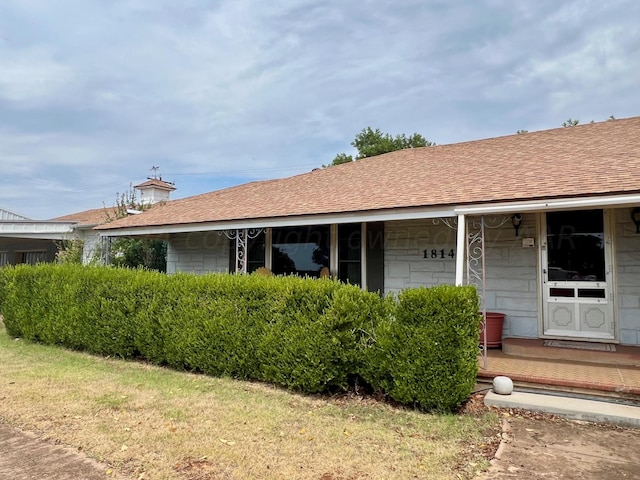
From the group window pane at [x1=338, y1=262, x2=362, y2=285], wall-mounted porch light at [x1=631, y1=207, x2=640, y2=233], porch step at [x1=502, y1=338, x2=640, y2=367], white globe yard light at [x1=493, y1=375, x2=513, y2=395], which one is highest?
wall-mounted porch light at [x1=631, y1=207, x2=640, y2=233]

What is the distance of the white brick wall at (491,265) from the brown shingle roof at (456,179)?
0.99 metres

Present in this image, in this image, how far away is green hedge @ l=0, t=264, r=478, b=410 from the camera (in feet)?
16.2

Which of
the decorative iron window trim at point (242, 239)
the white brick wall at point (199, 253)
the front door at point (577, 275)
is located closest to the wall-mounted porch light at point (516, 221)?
the front door at point (577, 275)

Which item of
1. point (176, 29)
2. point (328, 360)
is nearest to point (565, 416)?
point (328, 360)

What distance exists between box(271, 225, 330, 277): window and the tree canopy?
61.7 ft

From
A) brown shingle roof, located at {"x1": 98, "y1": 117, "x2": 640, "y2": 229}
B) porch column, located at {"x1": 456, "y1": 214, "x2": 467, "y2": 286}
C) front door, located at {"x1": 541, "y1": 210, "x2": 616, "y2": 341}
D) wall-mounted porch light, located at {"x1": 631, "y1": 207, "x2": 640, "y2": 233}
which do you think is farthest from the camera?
front door, located at {"x1": 541, "y1": 210, "x2": 616, "y2": 341}

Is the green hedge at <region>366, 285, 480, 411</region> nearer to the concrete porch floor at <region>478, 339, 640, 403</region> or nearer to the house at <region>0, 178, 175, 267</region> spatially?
the concrete porch floor at <region>478, 339, 640, 403</region>

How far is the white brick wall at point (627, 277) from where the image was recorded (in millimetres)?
6738

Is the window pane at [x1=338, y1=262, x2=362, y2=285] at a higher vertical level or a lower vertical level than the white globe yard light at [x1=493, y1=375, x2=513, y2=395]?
higher

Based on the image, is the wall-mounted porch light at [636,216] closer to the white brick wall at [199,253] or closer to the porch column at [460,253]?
the porch column at [460,253]

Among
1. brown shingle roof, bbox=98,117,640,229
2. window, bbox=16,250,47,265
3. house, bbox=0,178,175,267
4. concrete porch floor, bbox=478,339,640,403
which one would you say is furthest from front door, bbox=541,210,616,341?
window, bbox=16,250,47,265

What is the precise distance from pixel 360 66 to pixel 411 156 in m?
4.00

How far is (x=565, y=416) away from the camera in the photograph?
15.6ft

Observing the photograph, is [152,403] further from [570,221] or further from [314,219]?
[570,221]
